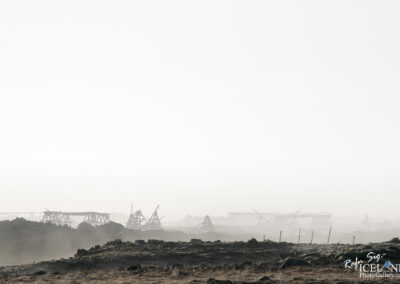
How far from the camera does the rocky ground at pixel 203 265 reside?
20.2m

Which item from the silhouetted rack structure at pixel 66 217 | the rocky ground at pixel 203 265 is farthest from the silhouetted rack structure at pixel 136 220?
the rocky ground at pixel 203 265

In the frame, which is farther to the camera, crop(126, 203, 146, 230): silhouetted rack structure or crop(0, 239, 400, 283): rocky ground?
crop(126, 203, 146, 230): silhouetted rack structure

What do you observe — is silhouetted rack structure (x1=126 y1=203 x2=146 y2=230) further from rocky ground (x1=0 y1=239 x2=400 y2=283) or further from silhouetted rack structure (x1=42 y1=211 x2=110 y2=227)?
rocky ground (x1=0 y1=239 x2=400 y2=283)

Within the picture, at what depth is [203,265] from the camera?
24.4 m

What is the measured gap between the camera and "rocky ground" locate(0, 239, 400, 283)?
66.4ft

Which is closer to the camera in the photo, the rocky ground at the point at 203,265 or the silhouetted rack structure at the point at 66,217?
the rocky ground at the point at 203,265

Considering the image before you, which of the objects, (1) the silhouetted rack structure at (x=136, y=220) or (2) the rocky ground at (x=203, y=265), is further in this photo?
(1) the silhouetted rack structure at (x=136, y=220)

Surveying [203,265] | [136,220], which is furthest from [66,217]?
[203,265]

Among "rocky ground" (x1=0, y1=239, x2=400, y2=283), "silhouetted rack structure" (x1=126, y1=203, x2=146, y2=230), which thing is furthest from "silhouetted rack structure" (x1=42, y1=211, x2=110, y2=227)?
"rocky ground" (x1=0, y1=239, x2=400, y2=283)

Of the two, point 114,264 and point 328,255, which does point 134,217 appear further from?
point 328,255

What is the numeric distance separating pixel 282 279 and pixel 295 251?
943 centimetres

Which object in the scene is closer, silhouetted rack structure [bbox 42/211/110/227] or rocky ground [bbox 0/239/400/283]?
rocky ground [bbox 0/239/400/283]

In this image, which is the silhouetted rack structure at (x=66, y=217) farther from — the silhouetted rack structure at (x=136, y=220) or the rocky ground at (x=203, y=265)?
the rocky ground at (x=203, y=265)

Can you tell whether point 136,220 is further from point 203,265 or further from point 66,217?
point 203,265
